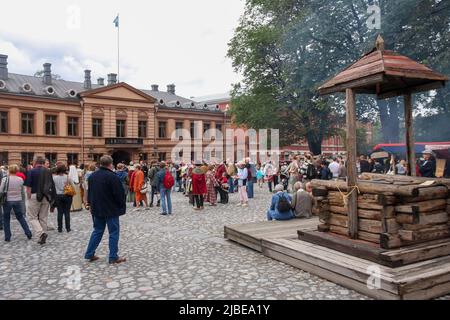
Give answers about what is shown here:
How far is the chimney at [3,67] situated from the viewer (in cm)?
3691

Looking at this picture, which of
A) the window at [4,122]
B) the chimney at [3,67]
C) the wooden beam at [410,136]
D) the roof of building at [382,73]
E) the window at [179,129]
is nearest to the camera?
the roof of building at [382,73]

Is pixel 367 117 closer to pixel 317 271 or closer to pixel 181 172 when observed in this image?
pixel 181 172

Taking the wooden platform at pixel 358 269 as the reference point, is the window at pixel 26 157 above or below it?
above

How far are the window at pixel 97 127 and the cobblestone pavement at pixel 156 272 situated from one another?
32.7 metres

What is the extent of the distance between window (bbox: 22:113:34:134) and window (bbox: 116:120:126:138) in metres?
8.77

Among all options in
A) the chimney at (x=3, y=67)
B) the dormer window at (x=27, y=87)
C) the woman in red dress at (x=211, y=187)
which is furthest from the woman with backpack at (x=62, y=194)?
the chimney at (x=3, y=67)

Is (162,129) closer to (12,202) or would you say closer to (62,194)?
(62,194)

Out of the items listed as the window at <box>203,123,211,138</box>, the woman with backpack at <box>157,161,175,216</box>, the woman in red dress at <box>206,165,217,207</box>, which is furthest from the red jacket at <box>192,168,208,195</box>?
the window at <box>203,123,211,138</box>

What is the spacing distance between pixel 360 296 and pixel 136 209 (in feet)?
33.8

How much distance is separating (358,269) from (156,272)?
3048 mm

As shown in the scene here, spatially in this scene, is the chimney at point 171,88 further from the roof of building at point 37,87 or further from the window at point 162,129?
the roof of building at point 37,87

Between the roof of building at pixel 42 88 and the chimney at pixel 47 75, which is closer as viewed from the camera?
the roof of building at pixel 42 88

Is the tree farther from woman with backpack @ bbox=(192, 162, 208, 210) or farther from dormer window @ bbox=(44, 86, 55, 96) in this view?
dormer window @ bbox=(44, 86, 55, 96)

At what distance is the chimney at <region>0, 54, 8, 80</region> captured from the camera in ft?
121
